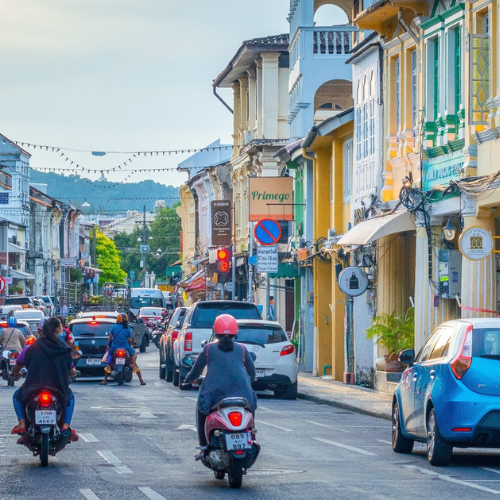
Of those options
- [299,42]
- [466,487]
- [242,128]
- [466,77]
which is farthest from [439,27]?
[242,128]

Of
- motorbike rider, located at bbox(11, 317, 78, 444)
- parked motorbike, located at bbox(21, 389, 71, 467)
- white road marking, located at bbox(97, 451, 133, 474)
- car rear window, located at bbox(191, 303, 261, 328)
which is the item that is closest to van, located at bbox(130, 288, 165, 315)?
car rear window, located at bbox(191, 303, 261, 328)

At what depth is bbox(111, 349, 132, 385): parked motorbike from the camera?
3062cm

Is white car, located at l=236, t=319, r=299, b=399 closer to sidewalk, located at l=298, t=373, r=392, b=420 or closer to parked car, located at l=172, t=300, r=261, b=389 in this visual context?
sidewalk, located at l=298, t=373, r=392, b=420

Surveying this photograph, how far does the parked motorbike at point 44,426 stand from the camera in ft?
44.3

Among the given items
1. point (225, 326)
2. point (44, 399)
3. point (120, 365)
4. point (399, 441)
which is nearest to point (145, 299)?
point (120, 365)

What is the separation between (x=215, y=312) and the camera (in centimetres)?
2862

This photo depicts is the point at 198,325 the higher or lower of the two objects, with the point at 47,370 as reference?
higher

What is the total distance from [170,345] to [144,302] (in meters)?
54.7

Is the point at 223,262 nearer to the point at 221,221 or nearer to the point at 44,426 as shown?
the point at 221,221

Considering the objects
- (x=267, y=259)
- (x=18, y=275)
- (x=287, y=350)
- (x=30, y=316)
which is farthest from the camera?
(x=18, y=275)

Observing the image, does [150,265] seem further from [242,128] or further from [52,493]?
[52,493]

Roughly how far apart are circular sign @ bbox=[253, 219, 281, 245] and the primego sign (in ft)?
25.3

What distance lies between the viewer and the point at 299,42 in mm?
43969

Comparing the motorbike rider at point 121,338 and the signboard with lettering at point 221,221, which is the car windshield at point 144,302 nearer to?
the signboard with lettering at point 221,221
